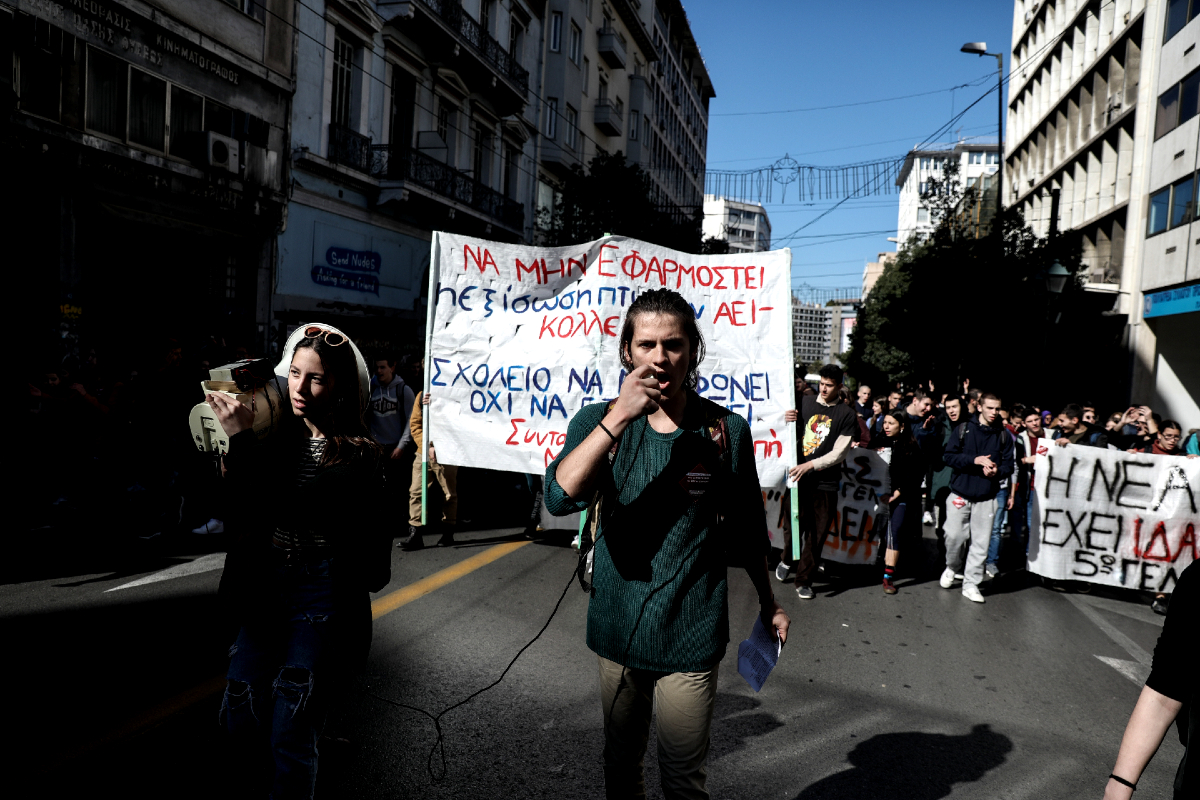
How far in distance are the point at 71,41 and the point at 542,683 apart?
12.3 m

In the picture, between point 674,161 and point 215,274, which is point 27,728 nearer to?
point 215,274

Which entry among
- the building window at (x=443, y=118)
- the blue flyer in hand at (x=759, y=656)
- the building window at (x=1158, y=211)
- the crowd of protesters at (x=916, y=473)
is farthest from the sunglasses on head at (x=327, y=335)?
the building window at (x=1158, y=211)

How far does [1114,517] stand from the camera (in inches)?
292

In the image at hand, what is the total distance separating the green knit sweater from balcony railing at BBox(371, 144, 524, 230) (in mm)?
18546

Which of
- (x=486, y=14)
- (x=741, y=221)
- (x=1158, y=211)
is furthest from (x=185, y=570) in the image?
(x=741, y=221)

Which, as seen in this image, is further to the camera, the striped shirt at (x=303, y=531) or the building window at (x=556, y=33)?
the building window at (x=556, y=33)

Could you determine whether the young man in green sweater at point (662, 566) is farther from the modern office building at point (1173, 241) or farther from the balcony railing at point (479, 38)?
the modern office building at point (1173, 241)

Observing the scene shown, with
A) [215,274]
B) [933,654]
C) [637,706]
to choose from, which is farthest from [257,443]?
[215,274]

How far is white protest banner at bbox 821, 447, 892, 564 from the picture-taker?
7629mm

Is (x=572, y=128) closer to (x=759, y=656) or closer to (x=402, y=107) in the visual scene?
(x=402, y=107)

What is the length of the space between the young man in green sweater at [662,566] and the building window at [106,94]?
1313 centimetres

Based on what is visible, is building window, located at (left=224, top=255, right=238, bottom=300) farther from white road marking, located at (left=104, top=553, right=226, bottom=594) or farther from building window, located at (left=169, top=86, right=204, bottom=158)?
white road marking, located at (left=104, top=553, right=226, bottom=594)

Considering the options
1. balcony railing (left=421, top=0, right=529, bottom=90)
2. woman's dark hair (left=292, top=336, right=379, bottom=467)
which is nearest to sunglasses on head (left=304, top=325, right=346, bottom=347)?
woman's dark hair (left=292, top=336, right=379, bottom=467)

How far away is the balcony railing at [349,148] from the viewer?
17828 millimetres
